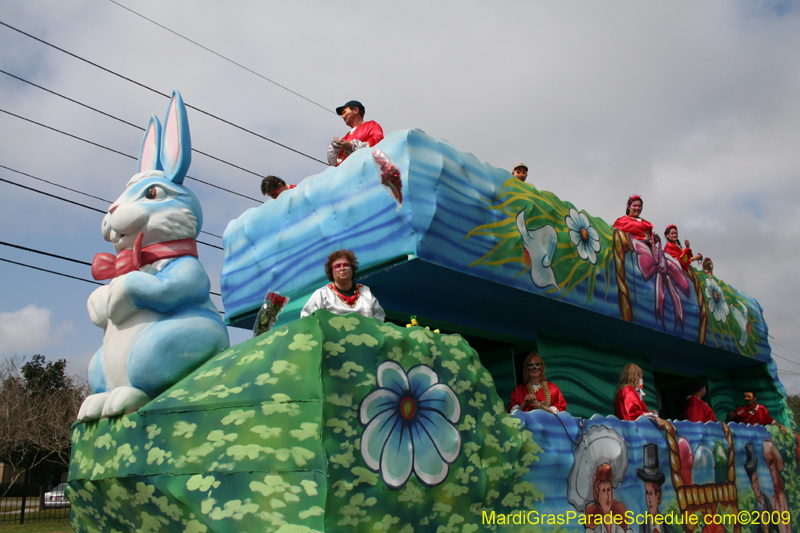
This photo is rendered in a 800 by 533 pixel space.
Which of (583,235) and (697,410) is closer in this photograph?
(583,235)

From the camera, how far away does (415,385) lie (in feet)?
13.9

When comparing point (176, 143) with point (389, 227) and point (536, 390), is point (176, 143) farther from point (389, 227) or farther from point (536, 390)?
point (536, 390)

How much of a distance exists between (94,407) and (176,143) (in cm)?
226

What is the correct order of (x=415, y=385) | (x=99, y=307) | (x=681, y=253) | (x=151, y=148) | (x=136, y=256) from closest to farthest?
(x=415, y=385), (x=136, y=256), (x=99, y=307), (x=151, y=148), (x=681, y=253)

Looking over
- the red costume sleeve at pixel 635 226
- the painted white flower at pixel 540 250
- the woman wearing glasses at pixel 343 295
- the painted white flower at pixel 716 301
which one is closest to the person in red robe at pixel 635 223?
the red costume sleeve at pixel 635 226

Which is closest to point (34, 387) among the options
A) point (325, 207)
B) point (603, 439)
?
point (325, 207)

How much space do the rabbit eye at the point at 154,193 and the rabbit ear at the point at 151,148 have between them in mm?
477

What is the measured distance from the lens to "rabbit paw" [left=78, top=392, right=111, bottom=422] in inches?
183

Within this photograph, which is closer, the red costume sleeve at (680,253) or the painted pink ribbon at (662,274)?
the painted pink ribbon at (662,274)

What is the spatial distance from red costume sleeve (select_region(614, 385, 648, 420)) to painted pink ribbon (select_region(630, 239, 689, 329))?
6.02ft

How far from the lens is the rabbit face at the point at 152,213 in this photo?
5070 mm

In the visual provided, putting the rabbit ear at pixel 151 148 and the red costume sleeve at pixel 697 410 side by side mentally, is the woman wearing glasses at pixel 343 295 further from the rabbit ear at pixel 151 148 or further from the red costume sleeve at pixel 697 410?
the red costume sleeve at pixel 697 410

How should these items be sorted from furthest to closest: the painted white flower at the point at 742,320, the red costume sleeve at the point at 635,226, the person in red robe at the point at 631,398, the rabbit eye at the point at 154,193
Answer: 1. the painted white flower at the point at 742,320
2. the red costume sleeve at the point at 635,226
3. the person in red robe at the point at 631,398
4. the rabbit eye at the point at 154,193

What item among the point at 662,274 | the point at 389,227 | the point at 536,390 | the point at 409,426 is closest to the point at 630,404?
the point at 536,390
